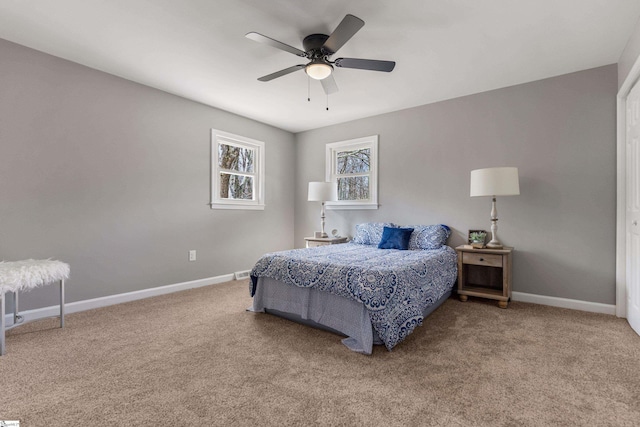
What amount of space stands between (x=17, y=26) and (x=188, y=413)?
3.21m

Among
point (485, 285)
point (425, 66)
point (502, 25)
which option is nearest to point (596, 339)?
point (485, 285)

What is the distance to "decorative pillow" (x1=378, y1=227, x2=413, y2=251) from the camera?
3.61 meters

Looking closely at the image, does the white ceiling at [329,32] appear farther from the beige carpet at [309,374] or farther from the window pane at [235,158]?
the beige carpet at [309,374]

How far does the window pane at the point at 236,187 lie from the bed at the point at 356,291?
194 centimetres

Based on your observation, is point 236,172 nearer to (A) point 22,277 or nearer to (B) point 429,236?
(A) point 22,277

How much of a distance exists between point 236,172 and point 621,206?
14.9 feet

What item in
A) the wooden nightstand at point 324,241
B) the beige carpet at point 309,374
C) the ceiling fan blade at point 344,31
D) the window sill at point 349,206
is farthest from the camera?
the window sill at point 349,206

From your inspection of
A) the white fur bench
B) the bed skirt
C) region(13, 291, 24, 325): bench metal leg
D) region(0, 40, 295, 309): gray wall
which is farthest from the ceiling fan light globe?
region(13, 291, 24, 325): bench metal leg

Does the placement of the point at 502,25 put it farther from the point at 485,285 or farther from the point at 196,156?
the point at 196,156

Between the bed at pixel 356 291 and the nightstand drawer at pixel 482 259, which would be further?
the nightstand drawer at pixel 482 259

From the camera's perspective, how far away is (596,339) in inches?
90.3

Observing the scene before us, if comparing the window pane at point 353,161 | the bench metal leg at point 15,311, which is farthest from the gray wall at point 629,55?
the bench metal leg at point 15,311

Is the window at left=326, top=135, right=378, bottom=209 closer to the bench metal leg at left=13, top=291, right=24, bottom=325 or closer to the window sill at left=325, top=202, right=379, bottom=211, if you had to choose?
the window sill at left=325, top=202, right=379, bottom=211

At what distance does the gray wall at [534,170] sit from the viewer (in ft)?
9.73
